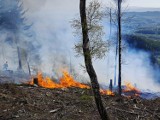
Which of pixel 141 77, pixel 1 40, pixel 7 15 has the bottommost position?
pixel 141 77

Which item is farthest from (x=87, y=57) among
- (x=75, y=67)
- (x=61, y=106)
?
(x=75, y=67)

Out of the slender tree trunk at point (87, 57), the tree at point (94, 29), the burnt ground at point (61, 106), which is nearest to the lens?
the slender tree trunk at point (87, 57)

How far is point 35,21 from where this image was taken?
81500 mm

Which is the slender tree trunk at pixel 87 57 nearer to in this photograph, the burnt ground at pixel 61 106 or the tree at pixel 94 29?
the tree at pixel 94 29

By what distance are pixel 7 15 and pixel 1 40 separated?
25.5 ft

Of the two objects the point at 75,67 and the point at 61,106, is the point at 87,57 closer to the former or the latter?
the point at 61,106

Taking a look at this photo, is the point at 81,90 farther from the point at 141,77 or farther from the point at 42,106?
the point at 141,77

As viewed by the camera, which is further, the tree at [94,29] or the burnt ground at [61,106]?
the tree at [94,29]

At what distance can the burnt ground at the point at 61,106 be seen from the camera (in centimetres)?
1319

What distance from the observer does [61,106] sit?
46.8 ft

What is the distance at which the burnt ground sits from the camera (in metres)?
13.2

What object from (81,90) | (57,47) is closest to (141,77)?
(57,47)

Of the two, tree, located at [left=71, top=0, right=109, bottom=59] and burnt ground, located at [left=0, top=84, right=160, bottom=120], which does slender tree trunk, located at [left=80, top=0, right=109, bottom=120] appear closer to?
tree, located at [left=71, top=0, right=109, bottom=59]

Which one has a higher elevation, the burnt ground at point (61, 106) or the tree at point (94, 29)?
the tree at point (94, 29)
